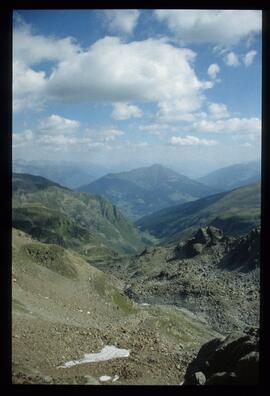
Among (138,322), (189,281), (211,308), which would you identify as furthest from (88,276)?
(189,281)

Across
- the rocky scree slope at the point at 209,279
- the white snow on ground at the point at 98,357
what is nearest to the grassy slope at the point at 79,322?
the white snow on ground at the point at 98,357

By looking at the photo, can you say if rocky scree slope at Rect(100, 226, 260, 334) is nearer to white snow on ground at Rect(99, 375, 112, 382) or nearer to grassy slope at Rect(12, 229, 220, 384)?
grassy slope at Rect(12, 229, 220, 384)

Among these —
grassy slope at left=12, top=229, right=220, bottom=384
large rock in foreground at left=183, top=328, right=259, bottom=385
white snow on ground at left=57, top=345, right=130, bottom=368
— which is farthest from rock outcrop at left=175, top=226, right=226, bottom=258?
large rock in foreground at left=183, top=328, right=259, bottom=385

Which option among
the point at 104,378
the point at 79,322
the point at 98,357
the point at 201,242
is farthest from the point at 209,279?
the point at 104,378

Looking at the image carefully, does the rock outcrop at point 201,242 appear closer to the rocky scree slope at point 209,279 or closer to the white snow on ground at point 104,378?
the rocky scree slope at point 209,279

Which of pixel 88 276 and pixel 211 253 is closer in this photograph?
pixel 88 276


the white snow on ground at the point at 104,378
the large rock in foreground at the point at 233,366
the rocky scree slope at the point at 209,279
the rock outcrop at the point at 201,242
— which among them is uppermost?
the large rock in foreground at the point at 233,366
